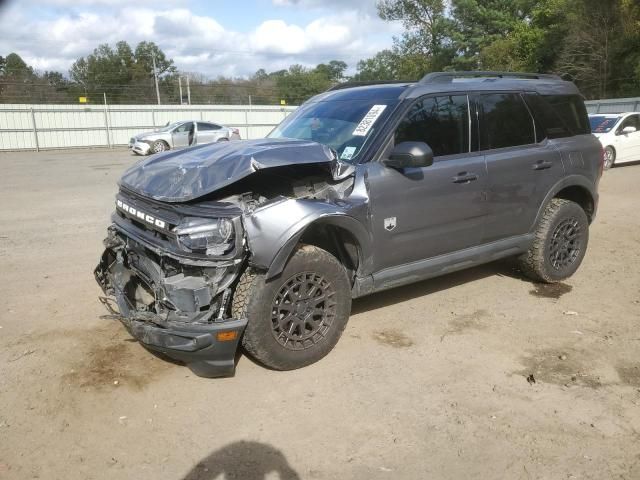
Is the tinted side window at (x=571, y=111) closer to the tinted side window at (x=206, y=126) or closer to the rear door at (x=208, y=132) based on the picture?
the rear door at (x=208, y=132)

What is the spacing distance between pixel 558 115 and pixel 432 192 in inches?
78.3

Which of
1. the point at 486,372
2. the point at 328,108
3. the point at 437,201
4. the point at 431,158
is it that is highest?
the point at 328,108

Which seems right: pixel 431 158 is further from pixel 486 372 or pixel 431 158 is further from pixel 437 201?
pixel 486 372

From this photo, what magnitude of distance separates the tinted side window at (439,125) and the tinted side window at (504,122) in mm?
223

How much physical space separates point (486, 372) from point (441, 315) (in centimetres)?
103

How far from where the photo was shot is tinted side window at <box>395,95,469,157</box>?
13.9 feet

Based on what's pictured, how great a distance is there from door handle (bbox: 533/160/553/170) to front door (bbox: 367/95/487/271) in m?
0.70

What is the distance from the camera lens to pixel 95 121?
91.0ft

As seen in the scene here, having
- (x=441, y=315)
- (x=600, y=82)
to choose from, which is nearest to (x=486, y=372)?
(x=441, y=315)

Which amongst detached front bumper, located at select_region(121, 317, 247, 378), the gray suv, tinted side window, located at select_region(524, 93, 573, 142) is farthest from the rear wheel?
detached front bumper, located at select_region(121, 317, 247, 378)

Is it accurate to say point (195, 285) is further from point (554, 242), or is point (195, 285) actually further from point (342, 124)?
point (554, 242)

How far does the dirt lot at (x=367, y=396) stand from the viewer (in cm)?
285

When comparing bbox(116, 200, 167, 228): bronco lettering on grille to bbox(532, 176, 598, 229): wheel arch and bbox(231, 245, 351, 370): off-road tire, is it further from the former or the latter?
bbox(532, 176, 598, 229): wheel arch

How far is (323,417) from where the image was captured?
3.25 metres
